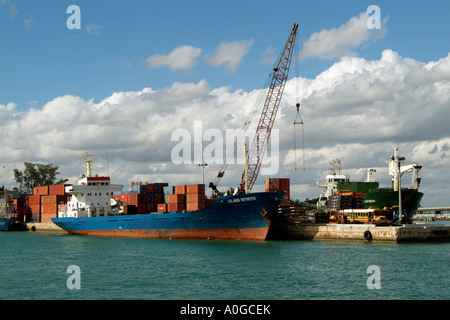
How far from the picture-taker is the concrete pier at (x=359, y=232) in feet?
163

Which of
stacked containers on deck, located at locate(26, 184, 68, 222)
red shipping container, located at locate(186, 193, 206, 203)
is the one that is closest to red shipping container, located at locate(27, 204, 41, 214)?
stacked containers on deck, located at locate(26, 184, 68, 222)

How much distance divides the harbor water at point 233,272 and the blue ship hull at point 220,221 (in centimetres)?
329

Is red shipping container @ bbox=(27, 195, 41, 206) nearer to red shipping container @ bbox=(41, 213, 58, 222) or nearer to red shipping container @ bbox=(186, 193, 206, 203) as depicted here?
red shipping container @ bbox=(41, 213, 58, 222)

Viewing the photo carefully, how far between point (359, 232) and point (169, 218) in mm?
22024

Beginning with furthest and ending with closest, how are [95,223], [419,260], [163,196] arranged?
[163,196]
[95,223]
[419,260]

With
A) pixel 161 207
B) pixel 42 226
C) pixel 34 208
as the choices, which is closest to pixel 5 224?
pixel 34 208

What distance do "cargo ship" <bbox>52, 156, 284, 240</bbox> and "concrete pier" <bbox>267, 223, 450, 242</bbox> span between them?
5.70m

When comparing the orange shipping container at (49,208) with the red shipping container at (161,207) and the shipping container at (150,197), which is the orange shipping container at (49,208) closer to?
the shipping container at (150,197)

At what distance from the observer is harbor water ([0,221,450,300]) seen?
1070 inches
